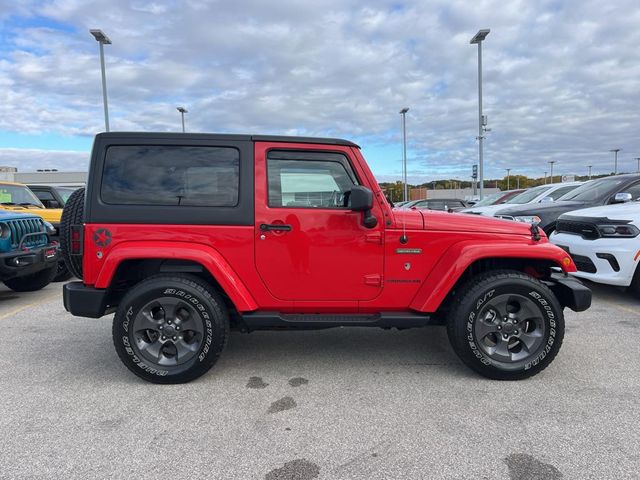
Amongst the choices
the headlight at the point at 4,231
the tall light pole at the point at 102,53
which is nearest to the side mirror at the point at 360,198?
the headlight at the point at 4,231

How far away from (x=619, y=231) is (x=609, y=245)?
224 millimetres

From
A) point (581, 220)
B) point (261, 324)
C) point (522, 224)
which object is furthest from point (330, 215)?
point (581, 220)

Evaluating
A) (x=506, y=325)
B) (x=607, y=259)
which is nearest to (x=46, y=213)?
(x=506, y=325)

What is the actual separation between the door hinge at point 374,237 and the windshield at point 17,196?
7931 millimetres

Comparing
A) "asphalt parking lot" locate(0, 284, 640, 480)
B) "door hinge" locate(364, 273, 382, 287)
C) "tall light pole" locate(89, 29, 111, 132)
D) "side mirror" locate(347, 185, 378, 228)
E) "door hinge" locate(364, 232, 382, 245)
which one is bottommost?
"asphalt parking lot" locate(0, 284, 640, 480)

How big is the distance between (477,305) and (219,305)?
2011 millimetres

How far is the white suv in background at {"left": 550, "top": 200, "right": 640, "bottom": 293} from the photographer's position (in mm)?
5421

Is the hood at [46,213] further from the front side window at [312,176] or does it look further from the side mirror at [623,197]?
the side mirror at [623,197]

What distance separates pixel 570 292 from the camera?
3.67 m

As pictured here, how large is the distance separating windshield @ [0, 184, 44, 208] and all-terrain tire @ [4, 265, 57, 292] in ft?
7.59

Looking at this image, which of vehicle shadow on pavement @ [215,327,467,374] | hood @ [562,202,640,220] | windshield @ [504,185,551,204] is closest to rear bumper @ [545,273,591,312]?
vehicle shadow on pavement @ [215,327,467,374]

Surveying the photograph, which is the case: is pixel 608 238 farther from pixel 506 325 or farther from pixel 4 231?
pixel 4 231

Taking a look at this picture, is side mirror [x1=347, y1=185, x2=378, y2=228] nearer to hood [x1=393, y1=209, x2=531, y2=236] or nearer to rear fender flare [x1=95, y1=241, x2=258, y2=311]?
hood [x1=393, y1=209, x2=531, y2=236]

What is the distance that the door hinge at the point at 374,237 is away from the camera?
11.5 ft
